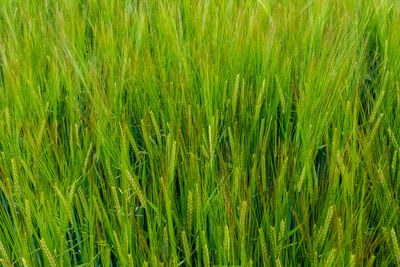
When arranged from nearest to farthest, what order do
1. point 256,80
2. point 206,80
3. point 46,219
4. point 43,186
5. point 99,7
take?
1. point 46,219
2. point 43,186
3. point 206,80
4. point 256,80
5. point 99,7

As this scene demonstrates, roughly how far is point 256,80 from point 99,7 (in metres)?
0.83

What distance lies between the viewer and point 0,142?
3.42 feet

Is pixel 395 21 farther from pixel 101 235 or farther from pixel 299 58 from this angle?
pixel 101 235

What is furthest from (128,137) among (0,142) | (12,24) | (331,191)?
(12,24)

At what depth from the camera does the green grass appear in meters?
0.78

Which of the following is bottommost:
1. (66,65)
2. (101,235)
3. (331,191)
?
(101,235)

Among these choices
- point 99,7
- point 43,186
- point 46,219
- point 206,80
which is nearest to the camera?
point 46,219

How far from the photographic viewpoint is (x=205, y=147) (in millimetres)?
945

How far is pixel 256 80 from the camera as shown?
45.1 inches

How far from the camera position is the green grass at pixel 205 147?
783 millimetres

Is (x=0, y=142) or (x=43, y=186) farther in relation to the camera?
(x=0, y=142)

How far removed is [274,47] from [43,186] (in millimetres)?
626

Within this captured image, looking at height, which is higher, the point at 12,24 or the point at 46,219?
the point at 12,24

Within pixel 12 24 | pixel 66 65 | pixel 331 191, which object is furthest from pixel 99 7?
pixel 331 191
